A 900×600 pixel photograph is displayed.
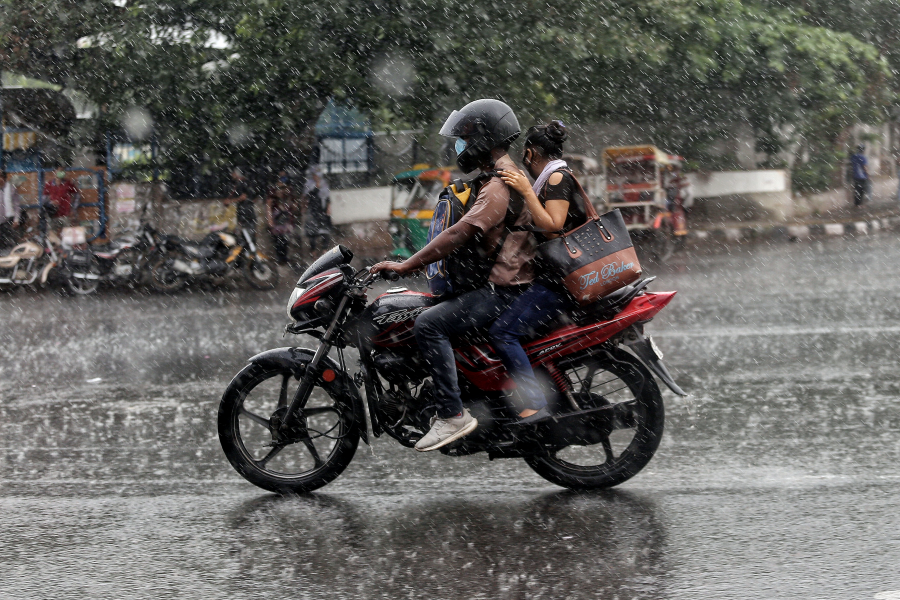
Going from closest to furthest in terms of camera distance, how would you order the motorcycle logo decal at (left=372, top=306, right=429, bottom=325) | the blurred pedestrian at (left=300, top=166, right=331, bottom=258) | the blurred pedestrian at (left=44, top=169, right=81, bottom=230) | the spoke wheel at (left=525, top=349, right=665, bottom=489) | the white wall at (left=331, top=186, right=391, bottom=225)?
the motorcycle logo decal at (left=372, top=306, right=429, bottom=325), the spoke wheel at (left=525, top=349, right=665, bottom=489), the blurred pedestrian at (left=44, top=169, right=81, bottom=230), the blurred pedestrian at (left=300, top=166, right=331, bottom=258), the white wall at (left=331, top=186, right=391, bottom=225)

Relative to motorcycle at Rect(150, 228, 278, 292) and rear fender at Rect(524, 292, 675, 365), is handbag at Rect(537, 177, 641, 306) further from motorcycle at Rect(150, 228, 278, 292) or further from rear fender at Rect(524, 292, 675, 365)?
motorcycle at Rect(150, 228, 278, 292)

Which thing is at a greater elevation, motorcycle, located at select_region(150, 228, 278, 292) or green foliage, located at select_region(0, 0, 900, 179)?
green foliage, located at select_region(0, 0, 900, 179)

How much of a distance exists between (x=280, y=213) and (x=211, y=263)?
3118 mm

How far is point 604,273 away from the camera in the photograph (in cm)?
446

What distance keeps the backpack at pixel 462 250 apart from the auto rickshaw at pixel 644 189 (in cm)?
1369

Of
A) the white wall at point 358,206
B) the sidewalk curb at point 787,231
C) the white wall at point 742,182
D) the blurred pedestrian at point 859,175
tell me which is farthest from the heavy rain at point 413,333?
the blurred pedestrian at point 859,175

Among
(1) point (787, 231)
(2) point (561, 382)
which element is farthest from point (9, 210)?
(2) point (561, 382)

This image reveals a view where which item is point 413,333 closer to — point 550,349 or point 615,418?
point 550,349

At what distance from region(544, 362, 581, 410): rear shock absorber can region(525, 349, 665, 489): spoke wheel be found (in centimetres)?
4

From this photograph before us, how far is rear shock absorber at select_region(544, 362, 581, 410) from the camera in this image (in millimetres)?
4699

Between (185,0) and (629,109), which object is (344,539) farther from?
(629,109)

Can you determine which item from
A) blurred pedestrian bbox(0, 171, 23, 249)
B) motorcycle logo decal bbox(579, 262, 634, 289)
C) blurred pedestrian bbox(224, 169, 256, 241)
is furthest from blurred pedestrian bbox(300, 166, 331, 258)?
motorcycle logo decal bbox(579, 262, 634, 289)

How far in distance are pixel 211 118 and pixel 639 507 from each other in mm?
13196

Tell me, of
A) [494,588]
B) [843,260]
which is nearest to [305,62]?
[843,260]
